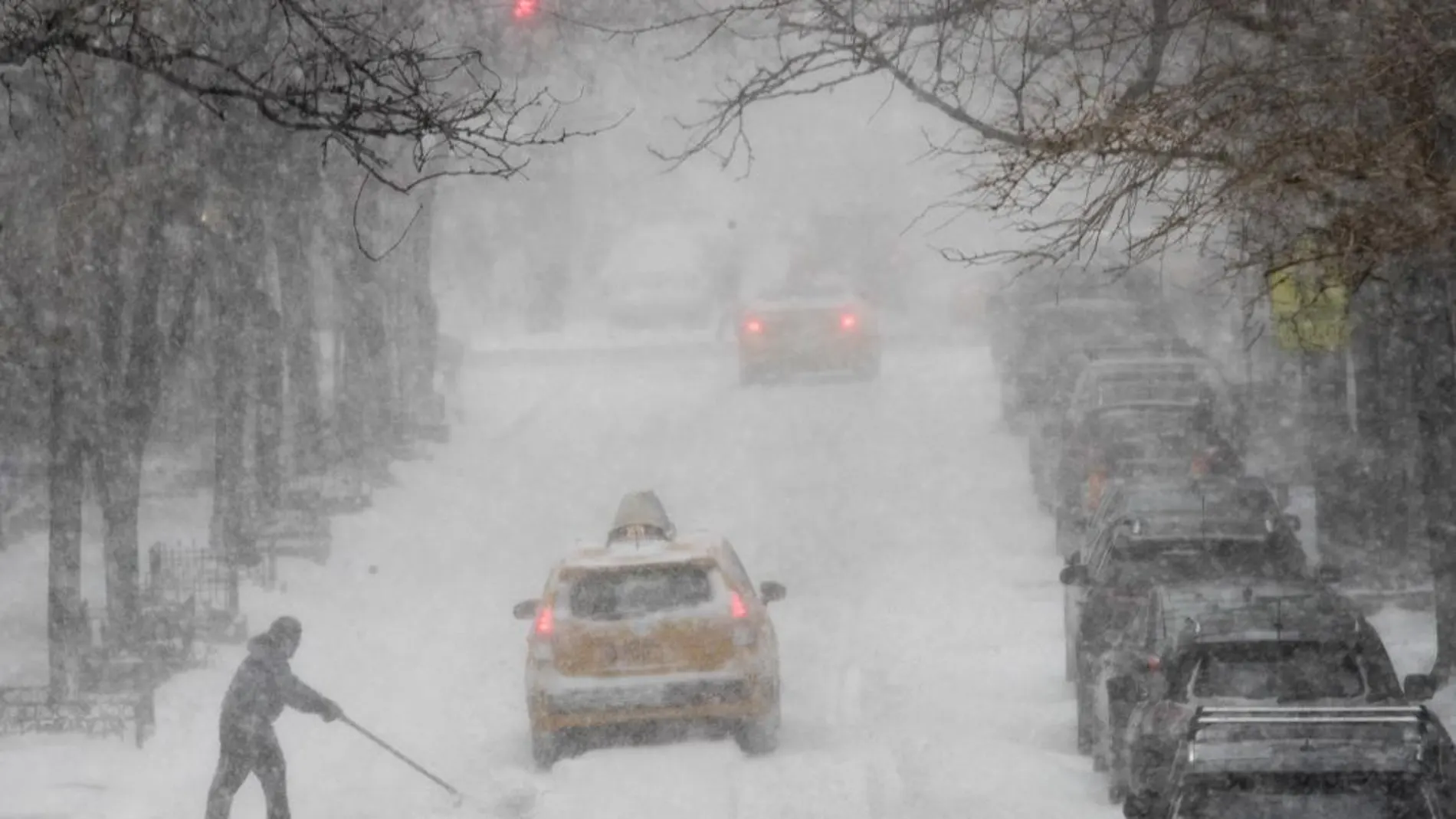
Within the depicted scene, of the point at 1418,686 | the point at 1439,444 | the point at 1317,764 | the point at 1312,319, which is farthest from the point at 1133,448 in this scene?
the point at 1317,764

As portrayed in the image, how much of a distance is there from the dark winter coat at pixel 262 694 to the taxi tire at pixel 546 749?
1.55 m

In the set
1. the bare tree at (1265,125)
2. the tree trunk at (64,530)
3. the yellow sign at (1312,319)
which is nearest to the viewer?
the bare tree at (1265,125)

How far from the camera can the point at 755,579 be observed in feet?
76.6

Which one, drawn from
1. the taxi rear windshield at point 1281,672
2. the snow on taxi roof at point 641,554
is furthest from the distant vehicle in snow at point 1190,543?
the taxi rear windshield at point 1281,672

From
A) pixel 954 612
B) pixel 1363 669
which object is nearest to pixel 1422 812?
pixel 1363 669

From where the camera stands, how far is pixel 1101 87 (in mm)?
11016

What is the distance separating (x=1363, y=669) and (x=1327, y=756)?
Result: 1333mm

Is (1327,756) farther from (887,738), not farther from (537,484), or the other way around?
(537,484)

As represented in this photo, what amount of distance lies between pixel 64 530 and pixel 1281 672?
10503 millimetres

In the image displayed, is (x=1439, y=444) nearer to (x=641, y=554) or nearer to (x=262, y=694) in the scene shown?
(x=641, y=554)

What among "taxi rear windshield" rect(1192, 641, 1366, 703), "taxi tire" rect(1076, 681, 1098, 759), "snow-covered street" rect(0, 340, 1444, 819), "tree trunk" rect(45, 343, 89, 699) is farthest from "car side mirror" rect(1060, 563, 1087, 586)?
"tree trunk" rect(45, 343, 89, 699)

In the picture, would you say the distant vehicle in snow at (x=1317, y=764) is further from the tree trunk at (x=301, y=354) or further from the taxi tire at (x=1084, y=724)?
the tree trunk at (x=301, y=354)

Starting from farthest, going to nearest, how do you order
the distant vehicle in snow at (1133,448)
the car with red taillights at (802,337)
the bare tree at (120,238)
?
the car with red taillights at (802,337)
the distant vehicle in snow at (1133,448)
the bare tree at (120,238)

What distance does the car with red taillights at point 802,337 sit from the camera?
37781 mm
